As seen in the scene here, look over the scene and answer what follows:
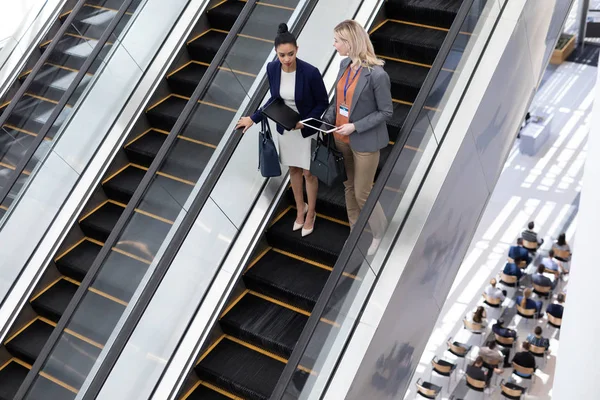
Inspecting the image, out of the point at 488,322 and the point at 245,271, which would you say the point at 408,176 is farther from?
the point at 488,322

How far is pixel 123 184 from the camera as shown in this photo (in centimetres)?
771

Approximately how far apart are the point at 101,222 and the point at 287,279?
248 cm

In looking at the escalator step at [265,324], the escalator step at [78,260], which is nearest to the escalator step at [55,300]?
the escalator step at [78,260]

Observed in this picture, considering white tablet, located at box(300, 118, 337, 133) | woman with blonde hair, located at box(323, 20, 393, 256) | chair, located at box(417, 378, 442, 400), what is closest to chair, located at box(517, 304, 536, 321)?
chair, located at box(417, 378, 442, 400)

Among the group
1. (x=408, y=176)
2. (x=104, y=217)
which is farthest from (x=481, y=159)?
(x=104, y=217)

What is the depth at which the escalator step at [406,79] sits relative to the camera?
6.61 metres

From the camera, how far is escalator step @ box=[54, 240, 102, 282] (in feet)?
24.0

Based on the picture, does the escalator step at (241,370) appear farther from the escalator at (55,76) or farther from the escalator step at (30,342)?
the escalator at (55,76)

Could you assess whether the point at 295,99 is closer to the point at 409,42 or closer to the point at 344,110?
the point at 344,110

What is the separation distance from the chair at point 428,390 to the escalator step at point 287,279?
6309 mm

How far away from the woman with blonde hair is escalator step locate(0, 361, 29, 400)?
398 centimetres

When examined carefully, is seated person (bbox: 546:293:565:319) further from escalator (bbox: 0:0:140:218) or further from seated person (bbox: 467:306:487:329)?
escalator (bbox: 0:0:140:218)

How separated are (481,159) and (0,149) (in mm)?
5318

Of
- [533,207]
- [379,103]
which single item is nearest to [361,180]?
[379,103]
